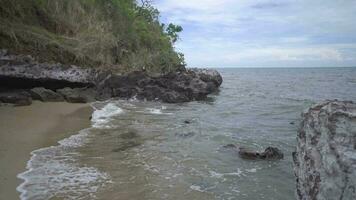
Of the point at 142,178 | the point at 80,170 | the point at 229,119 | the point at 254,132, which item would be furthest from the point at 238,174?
the point at 229,119

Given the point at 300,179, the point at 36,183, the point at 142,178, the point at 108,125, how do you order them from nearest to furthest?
the point at 300,179 < the point at 36,183 < the point at 142,178 < the point at 108,125

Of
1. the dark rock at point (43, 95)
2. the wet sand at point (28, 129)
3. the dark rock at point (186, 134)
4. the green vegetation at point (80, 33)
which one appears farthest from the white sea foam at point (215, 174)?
the green vegetation at point (80, 33)

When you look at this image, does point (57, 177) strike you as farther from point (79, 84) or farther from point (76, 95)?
point (79, 84)

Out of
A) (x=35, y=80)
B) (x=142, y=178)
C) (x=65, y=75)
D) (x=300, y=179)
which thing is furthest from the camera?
(x=65, y=75)

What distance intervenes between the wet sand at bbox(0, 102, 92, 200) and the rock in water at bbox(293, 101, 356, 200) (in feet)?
14.2

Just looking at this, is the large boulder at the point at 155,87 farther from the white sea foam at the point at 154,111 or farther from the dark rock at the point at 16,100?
the dark rock at the point at 16,100

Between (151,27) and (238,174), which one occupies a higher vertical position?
(151,27)

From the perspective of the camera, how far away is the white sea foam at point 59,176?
6.10m

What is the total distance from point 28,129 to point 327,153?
929 cm

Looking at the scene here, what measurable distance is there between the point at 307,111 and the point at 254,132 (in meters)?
9.65

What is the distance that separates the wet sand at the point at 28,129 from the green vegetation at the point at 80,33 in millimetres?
3811

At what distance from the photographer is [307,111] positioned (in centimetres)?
355

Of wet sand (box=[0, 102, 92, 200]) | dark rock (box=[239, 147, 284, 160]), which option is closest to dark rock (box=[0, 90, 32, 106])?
wet sand (box=[0, 102, 92, 200])

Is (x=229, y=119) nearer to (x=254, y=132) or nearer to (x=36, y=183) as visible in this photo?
(x=254, y=132)
